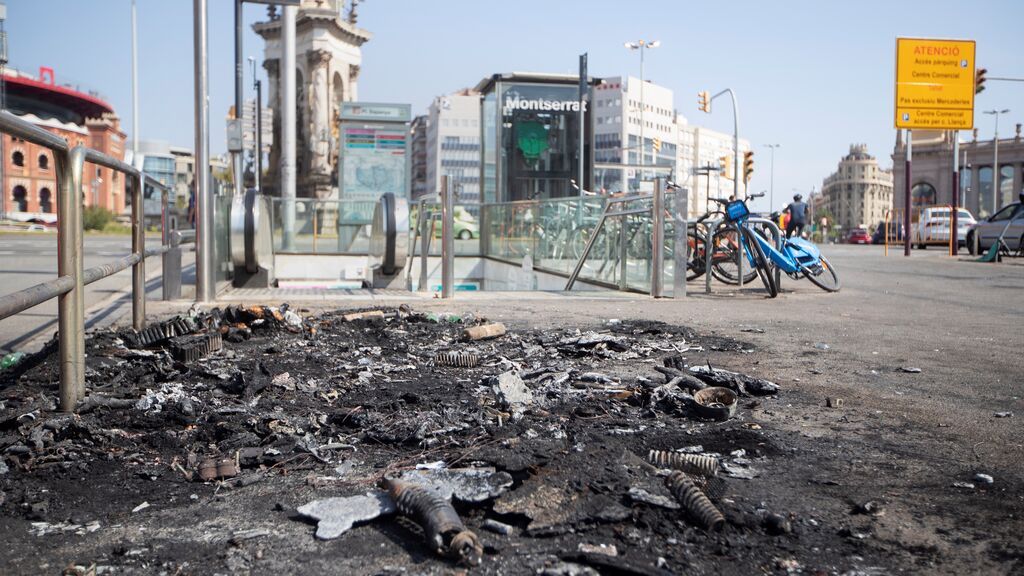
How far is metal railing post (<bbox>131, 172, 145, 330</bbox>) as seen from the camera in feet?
22.0

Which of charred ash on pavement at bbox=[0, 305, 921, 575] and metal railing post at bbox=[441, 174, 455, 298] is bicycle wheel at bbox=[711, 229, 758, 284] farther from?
charred ash on pavement at bbox=[0, 305, 921, 575]

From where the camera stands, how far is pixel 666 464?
324 cm

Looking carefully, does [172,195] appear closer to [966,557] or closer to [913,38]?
[966,557]

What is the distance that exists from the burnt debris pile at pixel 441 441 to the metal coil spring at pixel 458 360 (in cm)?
2

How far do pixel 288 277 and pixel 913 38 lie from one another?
19.8m

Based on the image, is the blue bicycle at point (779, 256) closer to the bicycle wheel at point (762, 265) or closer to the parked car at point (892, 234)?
the bicycle wheel at point (762, 265)

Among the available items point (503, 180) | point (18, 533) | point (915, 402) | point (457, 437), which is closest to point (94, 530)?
point (18, 533)

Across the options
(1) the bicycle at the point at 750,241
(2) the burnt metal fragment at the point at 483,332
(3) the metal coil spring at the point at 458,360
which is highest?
(1) the bicycle at the point at 750,241

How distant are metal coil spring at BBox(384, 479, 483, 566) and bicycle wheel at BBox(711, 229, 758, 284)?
10757 millimetres

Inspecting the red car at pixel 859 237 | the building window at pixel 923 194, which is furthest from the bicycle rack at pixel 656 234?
the building window at pixel 923 194

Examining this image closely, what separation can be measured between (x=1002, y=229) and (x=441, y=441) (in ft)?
83.6

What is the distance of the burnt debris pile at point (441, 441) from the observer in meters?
2.59

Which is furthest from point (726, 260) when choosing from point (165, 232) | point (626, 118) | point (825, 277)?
point (626, 118)

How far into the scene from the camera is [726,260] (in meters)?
13.1
